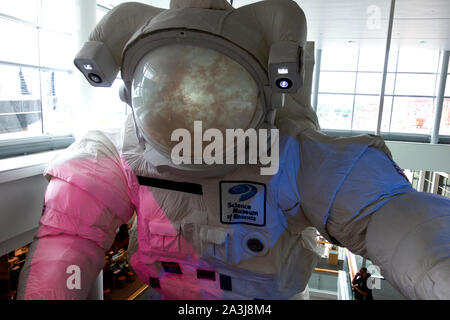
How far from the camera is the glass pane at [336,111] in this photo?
701cm

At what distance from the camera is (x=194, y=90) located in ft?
3.04

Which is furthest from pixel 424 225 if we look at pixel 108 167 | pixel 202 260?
pixel 108 167

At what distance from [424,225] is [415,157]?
12.6 ft

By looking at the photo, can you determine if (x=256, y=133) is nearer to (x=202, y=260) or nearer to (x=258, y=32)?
(x=258, y=32)

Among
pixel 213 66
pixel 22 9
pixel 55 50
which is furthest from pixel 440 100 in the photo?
pixel 213 66

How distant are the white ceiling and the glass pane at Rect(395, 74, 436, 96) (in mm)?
3434

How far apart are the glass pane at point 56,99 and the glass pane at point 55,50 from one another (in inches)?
5.3

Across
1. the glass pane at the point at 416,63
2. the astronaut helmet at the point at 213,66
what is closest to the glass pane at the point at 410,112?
the glass pane at the point at 416,63

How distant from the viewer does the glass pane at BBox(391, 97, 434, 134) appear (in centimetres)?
765

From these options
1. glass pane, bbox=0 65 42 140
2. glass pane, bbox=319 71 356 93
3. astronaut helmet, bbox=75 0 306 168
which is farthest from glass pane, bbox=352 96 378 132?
astronaut helmet, bbox=75 0 306 168

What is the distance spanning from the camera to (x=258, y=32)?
998mm

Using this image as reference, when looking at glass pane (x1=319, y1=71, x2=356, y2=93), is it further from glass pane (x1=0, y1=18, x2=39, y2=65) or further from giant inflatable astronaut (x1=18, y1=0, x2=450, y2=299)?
giant inflatable astronaut (x1=18, y1=0, x2=450, y2=299)

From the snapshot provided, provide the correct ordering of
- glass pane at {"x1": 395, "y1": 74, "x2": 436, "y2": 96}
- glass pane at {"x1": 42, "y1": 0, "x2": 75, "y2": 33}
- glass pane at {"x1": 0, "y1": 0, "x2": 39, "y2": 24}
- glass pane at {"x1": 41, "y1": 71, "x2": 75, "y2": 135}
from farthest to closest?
glass pane at {"x1": 395, "y1": 74, "x2": 436, "y2": 96} → glass pane at {"x1": 41, "y1": 71, "x2": 75, "y2": 135} → glass pane at {"x1": 42, "y1": 0, "x2": 75, "y2": 33} → glass pane at {"x1": 0, "y1": 0, "x2": 39, "y2": 24}

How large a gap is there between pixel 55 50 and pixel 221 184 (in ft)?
10.9
